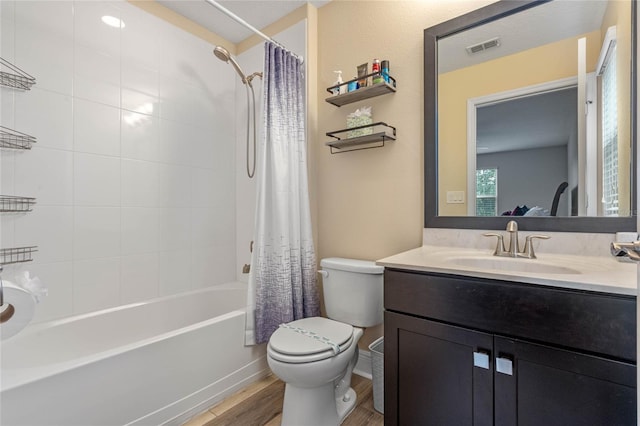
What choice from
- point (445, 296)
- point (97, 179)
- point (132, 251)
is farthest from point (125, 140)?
point (445, 296)

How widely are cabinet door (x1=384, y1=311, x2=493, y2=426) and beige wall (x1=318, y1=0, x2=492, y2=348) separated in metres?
0.66

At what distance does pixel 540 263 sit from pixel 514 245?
0.13 metres

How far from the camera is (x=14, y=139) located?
4.91ft

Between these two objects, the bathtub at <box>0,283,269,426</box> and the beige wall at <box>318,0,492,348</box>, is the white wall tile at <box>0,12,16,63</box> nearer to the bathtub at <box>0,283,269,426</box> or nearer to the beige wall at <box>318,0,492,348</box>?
the bathtub at <box>0,283,269,426</box>

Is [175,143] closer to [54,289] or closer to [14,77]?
[14,77]

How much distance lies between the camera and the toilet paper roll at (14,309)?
0.76 m

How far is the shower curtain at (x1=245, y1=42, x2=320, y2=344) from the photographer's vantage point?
1.79m

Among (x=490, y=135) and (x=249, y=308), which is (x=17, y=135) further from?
(x=490, y=135)

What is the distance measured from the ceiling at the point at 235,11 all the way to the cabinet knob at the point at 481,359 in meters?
2.23

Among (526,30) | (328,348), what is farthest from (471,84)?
(328,348)

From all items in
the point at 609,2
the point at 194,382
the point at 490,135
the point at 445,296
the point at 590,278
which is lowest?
the point at 194,382

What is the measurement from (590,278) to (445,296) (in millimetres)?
404

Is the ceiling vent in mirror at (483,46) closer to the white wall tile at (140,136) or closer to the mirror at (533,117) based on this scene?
the mirror at (533,117)

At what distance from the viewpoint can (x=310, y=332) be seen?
4.73 ft
